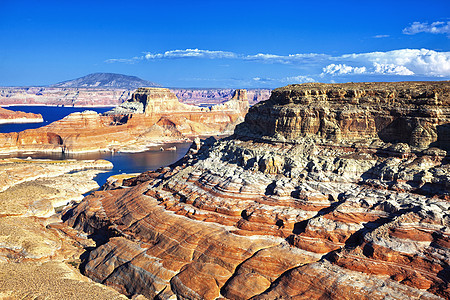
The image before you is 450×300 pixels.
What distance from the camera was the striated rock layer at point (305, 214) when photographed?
30.7 metres

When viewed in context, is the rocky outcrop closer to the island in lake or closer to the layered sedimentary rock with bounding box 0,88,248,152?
the island in lake

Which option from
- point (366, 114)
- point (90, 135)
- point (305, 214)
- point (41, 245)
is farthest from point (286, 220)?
point (90, 135)

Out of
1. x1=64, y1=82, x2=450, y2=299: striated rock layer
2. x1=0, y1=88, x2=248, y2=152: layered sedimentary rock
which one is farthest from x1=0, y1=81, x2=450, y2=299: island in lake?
x1=0, y1=88, x2=248, y2=152: layered sedimentary rock

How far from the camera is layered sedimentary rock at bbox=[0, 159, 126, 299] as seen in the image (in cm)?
3534

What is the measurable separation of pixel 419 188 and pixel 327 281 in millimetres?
14124

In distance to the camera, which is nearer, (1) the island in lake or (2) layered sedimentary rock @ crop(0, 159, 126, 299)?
(1) the island in lake

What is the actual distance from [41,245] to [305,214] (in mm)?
32911

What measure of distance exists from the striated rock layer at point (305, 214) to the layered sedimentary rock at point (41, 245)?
2.69 meters

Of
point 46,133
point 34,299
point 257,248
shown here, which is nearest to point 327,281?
→ point 257,248

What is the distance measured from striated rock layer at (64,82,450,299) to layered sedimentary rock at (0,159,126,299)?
2691 mm

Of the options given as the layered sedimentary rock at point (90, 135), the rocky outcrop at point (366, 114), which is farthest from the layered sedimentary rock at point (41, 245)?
the layered sedimentary rock at point (90, 135)

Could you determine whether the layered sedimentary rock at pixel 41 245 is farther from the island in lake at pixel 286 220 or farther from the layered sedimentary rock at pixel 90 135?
the layered sedimentary rock at pixel 90 135

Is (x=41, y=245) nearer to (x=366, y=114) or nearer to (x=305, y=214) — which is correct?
(x=305, y=214)

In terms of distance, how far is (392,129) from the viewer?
141ft
